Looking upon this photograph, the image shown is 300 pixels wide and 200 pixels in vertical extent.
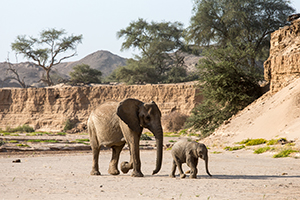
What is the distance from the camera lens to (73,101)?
4506cm

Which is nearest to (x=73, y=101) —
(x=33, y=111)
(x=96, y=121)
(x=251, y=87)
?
(x=33, y=111)

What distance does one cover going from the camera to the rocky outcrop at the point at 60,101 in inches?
1623

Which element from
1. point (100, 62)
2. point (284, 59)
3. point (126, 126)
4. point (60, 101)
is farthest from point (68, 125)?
point (100, 62)

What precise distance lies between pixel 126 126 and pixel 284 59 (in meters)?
17.7

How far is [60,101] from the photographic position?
1795 inches

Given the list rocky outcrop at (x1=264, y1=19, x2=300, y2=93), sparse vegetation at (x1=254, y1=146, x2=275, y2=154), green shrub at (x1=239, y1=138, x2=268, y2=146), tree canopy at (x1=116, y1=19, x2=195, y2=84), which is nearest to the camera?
sparse vegetation at (x1=254, y1=146, x2=275, y2=154)

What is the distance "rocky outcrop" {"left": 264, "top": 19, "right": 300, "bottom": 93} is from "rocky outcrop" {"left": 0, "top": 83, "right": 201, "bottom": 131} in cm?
1579

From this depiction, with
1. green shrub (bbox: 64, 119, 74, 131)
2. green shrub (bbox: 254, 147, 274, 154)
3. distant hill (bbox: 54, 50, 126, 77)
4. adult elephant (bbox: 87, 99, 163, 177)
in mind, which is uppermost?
distant hill (bbox: 54, 50, 126, 77)

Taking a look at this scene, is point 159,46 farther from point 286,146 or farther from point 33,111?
point 286,146

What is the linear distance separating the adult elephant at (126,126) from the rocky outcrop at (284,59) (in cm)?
1666

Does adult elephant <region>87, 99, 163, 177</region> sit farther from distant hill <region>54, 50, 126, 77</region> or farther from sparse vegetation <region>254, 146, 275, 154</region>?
distant hill <region>54, 50, 126, 77</region>

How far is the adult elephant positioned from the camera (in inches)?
356

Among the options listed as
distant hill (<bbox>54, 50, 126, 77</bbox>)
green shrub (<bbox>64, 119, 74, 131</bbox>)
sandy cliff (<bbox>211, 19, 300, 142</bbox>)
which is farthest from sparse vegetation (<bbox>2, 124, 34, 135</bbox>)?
distant hill (<bbox>54, 50, 126, 77</bbox>)

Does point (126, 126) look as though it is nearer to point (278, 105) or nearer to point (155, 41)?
point (278, 105)
